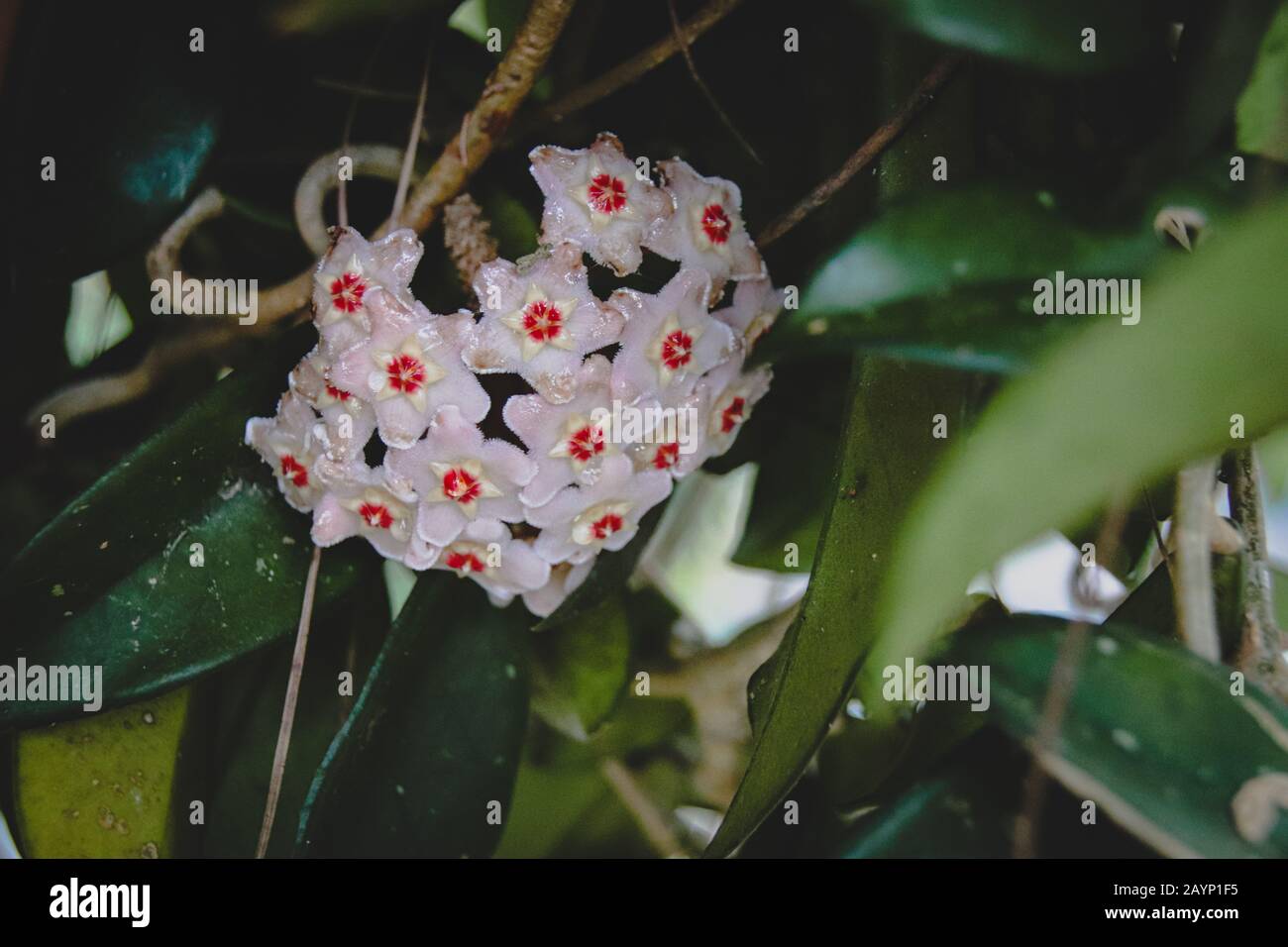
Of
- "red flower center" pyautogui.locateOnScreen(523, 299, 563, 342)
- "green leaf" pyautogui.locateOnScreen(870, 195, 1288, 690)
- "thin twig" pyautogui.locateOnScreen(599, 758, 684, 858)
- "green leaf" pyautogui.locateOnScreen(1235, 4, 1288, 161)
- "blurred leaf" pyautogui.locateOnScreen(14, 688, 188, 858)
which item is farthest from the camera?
"thin twig" pyautogui.locateOnScreen(599, 758, 684, 858)

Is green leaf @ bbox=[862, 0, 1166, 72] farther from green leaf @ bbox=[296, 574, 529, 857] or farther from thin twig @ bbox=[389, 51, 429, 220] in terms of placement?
green leaf @ bbox=[296, 574, 529, 857]

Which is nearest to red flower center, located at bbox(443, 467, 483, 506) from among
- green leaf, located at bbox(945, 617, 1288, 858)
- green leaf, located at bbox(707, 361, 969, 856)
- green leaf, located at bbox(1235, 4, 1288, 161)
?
green leaf, located at bbox(707, 361, 969, 856)

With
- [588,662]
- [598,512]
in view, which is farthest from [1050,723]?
[588,662]

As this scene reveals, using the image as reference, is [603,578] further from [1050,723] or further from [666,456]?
[1050,723]

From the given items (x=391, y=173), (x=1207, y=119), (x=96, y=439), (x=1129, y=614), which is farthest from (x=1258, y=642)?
(x=96, y=439)

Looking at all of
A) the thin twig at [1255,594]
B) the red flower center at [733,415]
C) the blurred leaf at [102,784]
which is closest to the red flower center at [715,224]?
the red flower center at [733,415]

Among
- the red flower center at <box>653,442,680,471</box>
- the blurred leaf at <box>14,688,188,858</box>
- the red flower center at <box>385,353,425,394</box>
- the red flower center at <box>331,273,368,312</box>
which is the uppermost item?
the red flower center at <box>331,273,368,312</box>

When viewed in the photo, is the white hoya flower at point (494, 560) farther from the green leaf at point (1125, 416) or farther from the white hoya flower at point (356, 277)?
the green leaf at point (1125, 416)
